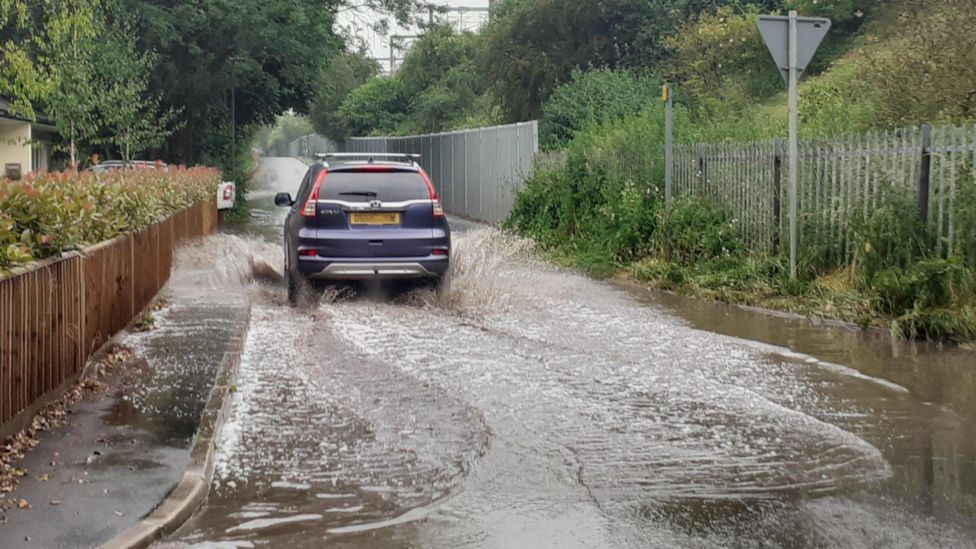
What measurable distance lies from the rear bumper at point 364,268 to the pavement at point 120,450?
8.30 ft

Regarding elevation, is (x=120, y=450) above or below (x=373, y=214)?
below

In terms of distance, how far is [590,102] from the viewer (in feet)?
90.3

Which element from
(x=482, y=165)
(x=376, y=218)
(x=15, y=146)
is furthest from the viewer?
(x=15, y=146)

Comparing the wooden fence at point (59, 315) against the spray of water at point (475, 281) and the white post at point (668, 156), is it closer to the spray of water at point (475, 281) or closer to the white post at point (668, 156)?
the spray of water at point (475, 281)

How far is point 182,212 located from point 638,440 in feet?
40.2

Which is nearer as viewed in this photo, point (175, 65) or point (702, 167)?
point (702, 167)

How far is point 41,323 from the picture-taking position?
686 centimetres

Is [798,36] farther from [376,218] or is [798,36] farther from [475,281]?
[376,218]

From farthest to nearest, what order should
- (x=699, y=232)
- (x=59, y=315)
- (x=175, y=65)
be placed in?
(x=175, y=65)
(x=699, y=232)
(x=59, y=315)

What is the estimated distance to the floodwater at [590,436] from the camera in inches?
206

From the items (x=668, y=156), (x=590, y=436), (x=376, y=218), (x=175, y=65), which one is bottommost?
(x=590, y=436)

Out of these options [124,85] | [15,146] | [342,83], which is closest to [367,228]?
[124,85]

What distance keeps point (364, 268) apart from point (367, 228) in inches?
17.9

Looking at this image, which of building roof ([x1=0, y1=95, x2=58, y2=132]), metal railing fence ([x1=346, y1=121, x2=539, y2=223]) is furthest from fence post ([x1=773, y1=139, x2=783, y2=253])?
building roof ([x1=0, y1=95, x2=58, y2=132])
